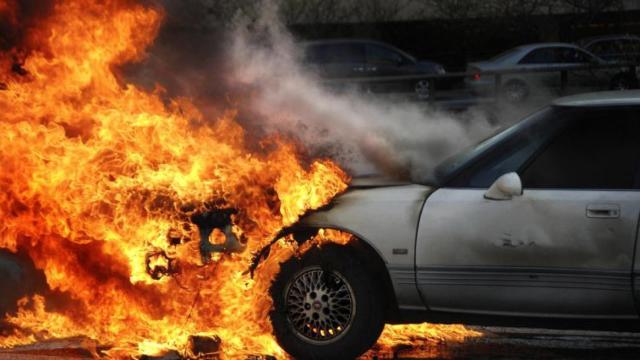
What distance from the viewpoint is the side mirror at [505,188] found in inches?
184

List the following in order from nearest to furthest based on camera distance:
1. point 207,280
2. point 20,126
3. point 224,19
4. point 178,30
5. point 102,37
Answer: point 207,280, point 20,126, point 102,37, point 178,30, point 224,19

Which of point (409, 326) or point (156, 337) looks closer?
point (156, 337)

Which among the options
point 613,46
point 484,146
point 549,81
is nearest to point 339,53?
point 549,81

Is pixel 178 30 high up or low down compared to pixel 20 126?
up

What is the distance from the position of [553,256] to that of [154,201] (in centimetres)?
237

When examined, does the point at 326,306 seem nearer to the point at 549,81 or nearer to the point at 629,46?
the point at 549,81

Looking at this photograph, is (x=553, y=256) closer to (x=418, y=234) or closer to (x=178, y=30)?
(x=418, y=234)

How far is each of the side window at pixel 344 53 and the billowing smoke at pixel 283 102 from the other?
12293mm

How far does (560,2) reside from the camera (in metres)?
25.8

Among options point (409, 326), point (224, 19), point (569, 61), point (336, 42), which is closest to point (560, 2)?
point (569, 61)

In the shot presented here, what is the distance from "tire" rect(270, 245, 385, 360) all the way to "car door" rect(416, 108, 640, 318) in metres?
0.34

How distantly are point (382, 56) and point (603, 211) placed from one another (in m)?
15.9

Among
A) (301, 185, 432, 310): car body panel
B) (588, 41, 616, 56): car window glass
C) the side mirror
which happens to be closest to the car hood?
(301, 185, 432, 310): car body panel

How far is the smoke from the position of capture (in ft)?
18.9
